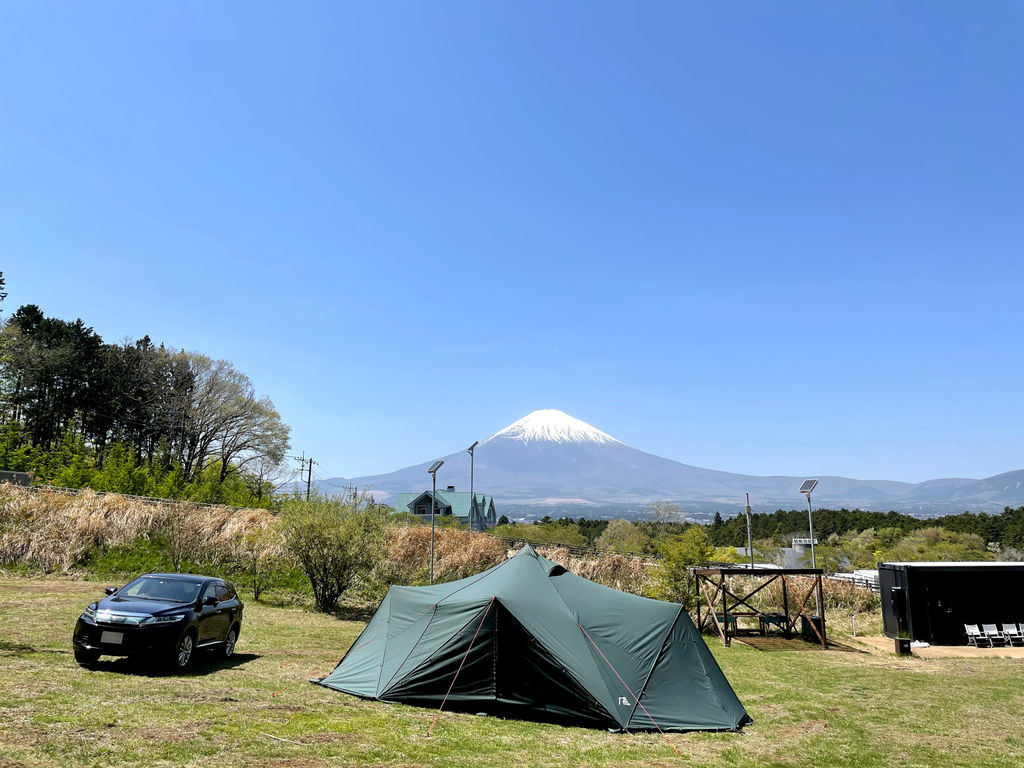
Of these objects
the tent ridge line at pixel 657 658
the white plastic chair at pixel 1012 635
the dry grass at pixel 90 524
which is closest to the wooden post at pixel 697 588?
the white plastic chair at pixel 1012 635

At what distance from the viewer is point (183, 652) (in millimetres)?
11695

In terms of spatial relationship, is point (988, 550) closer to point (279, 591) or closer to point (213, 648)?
point (279, 591)

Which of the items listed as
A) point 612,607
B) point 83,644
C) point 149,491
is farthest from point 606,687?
point 149,491

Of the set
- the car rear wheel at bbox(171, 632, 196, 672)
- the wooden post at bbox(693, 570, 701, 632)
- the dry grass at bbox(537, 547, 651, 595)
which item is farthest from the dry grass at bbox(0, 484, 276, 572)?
the wooden post at bbox(693, 570, 701, 632)

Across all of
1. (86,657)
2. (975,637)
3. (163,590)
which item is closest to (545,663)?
(163,590)

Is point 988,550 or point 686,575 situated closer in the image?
point 686,575

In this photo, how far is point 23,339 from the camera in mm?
44469

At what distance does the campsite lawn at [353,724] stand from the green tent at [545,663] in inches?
17.4

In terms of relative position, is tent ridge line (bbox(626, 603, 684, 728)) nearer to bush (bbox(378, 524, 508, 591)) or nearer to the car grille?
the car grille

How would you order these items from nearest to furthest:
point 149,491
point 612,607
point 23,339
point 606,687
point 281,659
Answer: point 606,687 → point 612,607 → point 281,659 → point 149,491 → point 23,339

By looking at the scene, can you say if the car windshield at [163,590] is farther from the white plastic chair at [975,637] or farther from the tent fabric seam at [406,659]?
the white plastic chair at [975,637]

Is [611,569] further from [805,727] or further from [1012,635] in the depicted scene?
[805,727]

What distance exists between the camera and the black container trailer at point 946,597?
920 inches

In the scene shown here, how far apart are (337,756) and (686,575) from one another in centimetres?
2099
